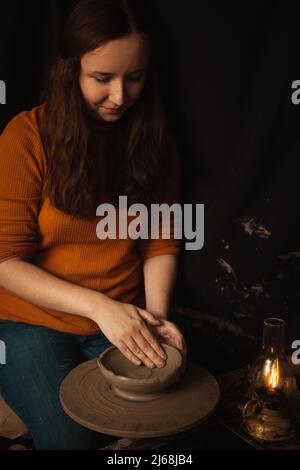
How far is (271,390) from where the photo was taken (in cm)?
119

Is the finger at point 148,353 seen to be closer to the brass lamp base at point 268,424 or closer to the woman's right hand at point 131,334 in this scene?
the woman's right hand at point 131,334

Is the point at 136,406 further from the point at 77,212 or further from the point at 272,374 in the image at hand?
the point at 77,212

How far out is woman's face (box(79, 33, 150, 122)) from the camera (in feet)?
4.22

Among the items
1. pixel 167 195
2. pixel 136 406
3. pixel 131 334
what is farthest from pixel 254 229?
pixel 136 406

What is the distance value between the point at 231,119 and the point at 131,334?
68 centimetres

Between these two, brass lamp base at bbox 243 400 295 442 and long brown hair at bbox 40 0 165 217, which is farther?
long brown hair at bbox 40 0 165 217

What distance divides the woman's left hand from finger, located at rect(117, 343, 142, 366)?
0.12 m

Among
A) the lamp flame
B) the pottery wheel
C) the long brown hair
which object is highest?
the long brown hair

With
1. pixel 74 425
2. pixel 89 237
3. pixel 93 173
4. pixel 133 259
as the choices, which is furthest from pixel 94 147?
pixel 74 425

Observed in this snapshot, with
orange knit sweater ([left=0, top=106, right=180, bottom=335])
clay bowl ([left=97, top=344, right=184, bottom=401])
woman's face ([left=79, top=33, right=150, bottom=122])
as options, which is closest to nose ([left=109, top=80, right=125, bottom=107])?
woman's face ([left=79, top=33, right=150, bottom=122])

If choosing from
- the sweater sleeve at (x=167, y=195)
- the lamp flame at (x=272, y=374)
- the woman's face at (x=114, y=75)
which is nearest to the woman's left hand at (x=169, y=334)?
the lamp flame at (x=272, y=374)

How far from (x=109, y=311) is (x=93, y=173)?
387mm

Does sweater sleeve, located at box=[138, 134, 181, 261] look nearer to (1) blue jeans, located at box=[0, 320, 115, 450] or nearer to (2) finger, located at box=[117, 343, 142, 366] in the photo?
(1) blue jeans, located at box=[0, 320, 115, 450]

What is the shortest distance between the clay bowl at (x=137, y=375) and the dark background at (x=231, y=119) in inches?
17.4
